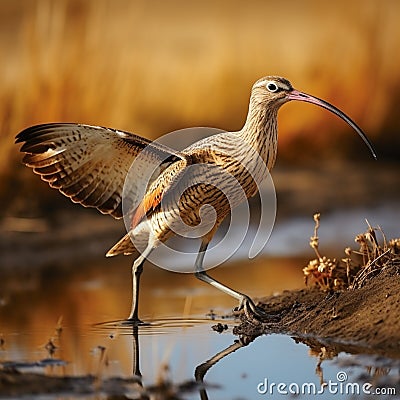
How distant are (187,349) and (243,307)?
1030 millimetres

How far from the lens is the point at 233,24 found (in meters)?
16.2

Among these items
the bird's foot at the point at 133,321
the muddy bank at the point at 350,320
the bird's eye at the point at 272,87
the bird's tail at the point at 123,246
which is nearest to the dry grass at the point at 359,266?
the muddy bank at the point at 350,320

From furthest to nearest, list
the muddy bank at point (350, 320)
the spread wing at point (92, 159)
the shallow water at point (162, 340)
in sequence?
the spread wing at point (92, 159)
the muddy bank at point (350, 320)
the shallow water at point (162, 340)

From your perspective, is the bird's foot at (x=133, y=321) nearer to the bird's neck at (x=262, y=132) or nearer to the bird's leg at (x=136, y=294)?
the bird's leg at (x=136, y=294)

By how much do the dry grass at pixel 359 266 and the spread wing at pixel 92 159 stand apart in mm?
1278

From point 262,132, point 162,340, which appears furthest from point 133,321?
point 262,132

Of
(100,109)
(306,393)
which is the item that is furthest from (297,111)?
(306,393)

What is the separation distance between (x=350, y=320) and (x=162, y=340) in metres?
1.25

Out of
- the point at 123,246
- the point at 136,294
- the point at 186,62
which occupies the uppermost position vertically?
the point at 186,62

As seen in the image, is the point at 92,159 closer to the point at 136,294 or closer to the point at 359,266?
the point at 136,294

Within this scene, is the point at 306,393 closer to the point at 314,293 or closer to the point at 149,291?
the point at 314,293

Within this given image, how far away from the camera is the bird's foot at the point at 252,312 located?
25.5 feet

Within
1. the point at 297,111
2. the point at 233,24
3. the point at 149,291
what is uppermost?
the point at 233,24

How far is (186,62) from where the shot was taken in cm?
1551
